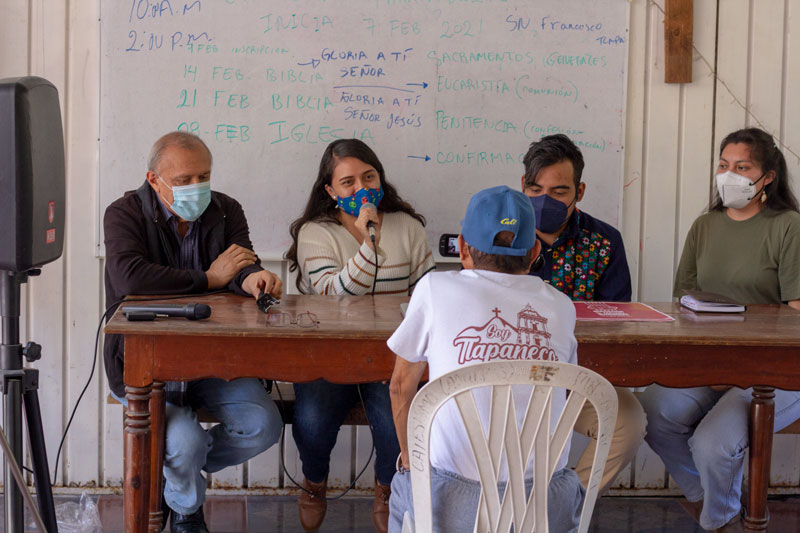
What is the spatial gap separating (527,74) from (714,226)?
0.96 m

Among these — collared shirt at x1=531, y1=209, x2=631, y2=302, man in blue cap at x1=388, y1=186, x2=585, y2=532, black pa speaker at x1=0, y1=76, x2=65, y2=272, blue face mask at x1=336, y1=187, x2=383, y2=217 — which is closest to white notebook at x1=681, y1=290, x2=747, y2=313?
collared shirt at x1=531, y1=209, x2=631, y2=302

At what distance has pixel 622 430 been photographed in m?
2.80

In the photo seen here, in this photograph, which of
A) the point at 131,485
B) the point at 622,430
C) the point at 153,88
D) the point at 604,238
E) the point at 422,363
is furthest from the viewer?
the point at 153,88

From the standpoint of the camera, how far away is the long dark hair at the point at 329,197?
3.19m

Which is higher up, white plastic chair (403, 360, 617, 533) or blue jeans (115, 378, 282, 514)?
A: white plastic chair (403, 360, 617, 533)

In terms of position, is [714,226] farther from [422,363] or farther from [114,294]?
[114,294]

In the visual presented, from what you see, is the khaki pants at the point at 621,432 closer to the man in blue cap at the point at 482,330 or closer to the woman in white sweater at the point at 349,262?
the woman in white sweater at the point at 349,262

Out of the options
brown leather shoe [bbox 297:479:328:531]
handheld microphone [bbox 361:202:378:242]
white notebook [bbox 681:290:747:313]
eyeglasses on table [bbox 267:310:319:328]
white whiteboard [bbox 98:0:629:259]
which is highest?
white whiteboard [bbox 98:0:629:259]

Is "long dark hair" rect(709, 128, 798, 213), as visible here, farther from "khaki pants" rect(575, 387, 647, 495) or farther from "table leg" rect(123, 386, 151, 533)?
"table leg" rect(123, 386, 151, 533)

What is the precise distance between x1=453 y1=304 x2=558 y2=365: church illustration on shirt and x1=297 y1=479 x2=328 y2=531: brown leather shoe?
141 cm

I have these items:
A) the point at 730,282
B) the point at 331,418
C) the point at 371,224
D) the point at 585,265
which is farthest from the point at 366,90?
the point at 730,282

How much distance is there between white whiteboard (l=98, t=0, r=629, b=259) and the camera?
343 cm

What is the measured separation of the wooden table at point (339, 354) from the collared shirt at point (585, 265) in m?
0.63

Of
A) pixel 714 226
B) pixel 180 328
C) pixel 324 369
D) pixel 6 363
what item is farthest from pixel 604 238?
pixel 6 363
